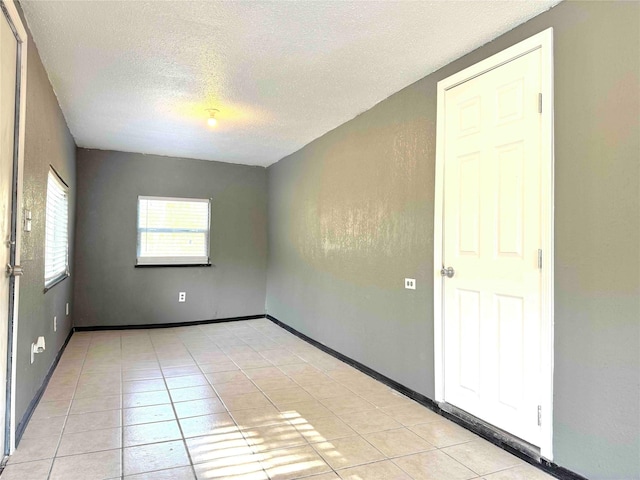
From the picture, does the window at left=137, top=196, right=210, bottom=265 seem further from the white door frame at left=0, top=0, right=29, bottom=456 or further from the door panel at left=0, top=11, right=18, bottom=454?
the door panel at left=0, top=11, right=18, bottom=454

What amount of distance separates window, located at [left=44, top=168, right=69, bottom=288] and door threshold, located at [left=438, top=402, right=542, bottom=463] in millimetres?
3198

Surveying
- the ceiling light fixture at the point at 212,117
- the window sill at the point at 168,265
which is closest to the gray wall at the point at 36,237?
the ceiling light fixture at the point at 212,117

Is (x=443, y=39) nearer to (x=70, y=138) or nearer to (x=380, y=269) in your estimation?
(x=380, y=269)

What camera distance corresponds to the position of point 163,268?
5.89 m

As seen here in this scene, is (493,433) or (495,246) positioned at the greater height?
(495,246)

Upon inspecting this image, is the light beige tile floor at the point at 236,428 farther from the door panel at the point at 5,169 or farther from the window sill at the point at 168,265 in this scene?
the window sill at the point at 168,265

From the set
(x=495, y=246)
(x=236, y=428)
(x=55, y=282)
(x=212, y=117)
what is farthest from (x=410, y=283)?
(x=55, y=282)

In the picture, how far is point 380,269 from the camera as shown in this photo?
12.0 feet

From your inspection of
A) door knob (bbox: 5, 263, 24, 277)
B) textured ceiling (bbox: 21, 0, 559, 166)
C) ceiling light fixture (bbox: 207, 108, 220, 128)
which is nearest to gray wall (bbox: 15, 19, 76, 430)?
textured ceiling (bbox: 21, 0, 559, 166)

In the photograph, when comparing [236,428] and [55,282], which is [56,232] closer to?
[55,282]

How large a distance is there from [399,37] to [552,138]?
1.04 metres

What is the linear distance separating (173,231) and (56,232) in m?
1.87

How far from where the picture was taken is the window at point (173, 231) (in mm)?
5828

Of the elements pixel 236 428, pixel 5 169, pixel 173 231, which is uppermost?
pixel 5 169
